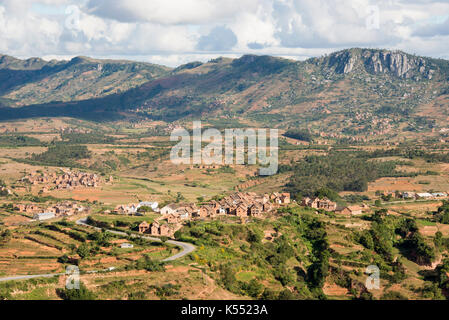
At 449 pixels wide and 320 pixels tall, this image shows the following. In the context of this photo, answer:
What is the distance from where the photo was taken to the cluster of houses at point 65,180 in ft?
373

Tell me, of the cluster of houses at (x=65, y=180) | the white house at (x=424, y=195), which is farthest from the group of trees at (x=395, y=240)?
the cluster of houses at (x=65, y=180)

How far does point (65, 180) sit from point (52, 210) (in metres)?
36.0

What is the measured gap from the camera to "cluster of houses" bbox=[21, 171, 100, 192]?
114m

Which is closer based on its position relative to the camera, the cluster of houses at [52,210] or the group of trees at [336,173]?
the cluster of houses at [52,210]

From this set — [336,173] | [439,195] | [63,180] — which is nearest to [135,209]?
[63,180]

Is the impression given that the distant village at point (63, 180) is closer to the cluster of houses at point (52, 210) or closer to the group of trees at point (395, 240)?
the cluster of houses at point (52, 210)

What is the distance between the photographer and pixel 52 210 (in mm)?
83062

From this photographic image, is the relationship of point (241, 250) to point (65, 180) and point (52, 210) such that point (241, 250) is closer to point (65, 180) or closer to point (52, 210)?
point (52, 210)

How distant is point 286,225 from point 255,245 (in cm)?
921

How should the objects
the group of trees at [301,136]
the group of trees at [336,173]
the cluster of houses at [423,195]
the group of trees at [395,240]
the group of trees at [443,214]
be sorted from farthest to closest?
1. the group of trees at [301,136]
2. the group of trees at [336,173]
3. the cluster of houses at [423,195]
4. the group of trees at [443,214]
5. the group of trees at [395,240]

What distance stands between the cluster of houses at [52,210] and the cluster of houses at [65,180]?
21986mm

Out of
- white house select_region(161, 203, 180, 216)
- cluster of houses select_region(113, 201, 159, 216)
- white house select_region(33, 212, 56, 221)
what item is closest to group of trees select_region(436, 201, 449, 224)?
white house select_region(161, 203, 180, 216)

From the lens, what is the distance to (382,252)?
189 ft
